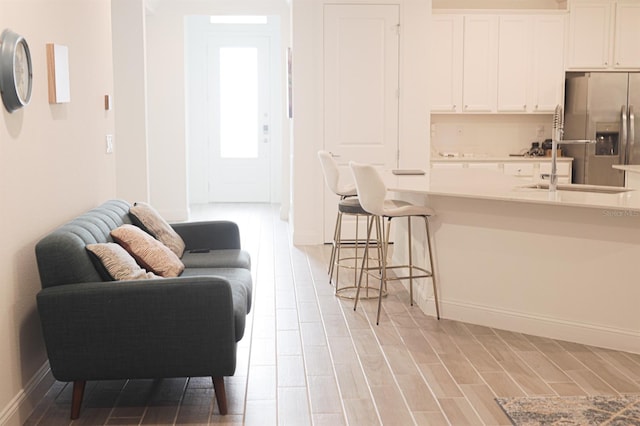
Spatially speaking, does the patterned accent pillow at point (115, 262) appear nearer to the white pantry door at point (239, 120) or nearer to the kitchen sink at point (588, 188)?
the kitchen sink at point (588, 188)

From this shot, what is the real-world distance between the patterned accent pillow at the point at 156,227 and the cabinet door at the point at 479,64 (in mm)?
4337

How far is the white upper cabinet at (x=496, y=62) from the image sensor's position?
7.84 metres

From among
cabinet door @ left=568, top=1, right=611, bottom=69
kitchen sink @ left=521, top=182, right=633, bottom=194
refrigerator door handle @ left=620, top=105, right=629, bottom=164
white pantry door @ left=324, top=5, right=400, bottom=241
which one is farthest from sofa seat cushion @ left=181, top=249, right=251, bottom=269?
cabinet door @ left=568, top=1, right=611, bottom=69

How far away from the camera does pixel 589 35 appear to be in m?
7.92

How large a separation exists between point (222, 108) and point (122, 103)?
11.5 ft

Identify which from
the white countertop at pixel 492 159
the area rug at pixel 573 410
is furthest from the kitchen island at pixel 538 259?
the white countertop at pixel 492 159

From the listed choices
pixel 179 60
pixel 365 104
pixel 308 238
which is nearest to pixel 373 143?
pixel 365 104

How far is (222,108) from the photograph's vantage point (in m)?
11.0

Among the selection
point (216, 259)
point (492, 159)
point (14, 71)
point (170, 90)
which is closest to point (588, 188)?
point (216, 259)

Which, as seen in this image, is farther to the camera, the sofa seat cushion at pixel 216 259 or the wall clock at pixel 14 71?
the sofa seat cushion at pixel 216 259

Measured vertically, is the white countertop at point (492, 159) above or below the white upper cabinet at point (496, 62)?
below

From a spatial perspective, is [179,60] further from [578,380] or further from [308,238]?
[578,380]

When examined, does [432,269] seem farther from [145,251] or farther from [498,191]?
[145,251]

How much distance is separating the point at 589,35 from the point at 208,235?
16.6 feet
